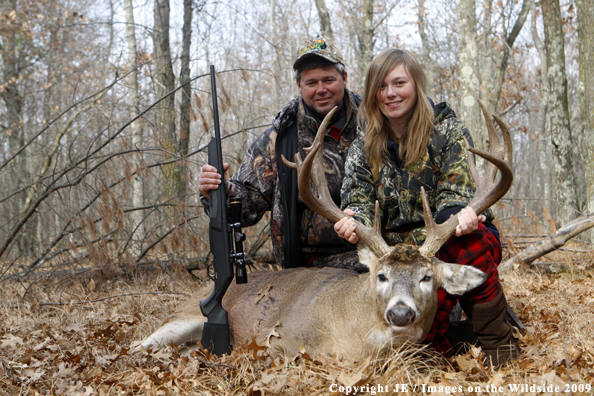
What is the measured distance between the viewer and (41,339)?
4008 millimetres

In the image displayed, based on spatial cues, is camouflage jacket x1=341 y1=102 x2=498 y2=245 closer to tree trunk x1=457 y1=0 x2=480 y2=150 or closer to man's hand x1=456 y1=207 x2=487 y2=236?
man's hand x1=456 y1=207 x2=487 y2=236

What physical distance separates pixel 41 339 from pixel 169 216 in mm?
2316

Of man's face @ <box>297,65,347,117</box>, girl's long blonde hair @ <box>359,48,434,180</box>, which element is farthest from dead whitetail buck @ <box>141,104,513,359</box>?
man's face @ <box>297,65,347,117</box>

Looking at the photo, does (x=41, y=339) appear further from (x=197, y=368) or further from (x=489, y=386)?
(x=489, y=386)

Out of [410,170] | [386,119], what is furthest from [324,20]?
[410,170]

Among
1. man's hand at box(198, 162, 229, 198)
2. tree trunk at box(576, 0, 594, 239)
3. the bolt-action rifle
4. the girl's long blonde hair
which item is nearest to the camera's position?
the bolt-action rifle

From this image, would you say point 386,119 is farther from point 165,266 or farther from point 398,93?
point 165,266

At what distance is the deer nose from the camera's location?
9.20 feet

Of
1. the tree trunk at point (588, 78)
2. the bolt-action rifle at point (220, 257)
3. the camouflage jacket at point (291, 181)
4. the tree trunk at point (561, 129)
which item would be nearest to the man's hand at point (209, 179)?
the bolt-action rifle at point (220, 257)

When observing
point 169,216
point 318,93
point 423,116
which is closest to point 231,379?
point 423,116

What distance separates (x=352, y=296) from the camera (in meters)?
3.50

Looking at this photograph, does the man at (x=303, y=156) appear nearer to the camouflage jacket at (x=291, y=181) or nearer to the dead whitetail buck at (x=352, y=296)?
the camouflage jacket at (x=291, y=181)

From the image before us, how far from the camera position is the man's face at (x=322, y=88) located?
468 centimetres

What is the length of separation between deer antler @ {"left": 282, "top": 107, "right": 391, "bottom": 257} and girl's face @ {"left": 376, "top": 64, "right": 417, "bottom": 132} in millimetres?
457
